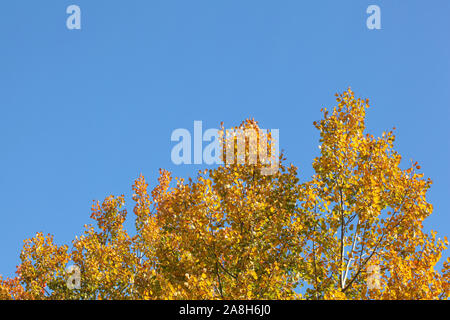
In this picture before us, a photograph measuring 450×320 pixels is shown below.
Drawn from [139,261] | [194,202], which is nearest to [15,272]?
[139,261]

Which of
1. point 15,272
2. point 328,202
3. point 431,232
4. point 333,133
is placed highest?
point 333,133

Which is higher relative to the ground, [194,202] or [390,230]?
[194,202]

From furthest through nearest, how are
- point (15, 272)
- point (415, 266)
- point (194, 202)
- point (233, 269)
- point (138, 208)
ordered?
1. point (138, 208)
2. point (15, 272)
3. point (194, 202)
4. point (233, 269)
5. point (415, 266)

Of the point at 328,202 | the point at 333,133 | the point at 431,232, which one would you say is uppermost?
the point at 333,133

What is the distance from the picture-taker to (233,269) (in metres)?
15.0

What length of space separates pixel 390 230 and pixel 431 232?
1.22 meters

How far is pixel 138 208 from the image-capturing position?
27.5 metres

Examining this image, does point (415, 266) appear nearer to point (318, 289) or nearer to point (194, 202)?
point (318, 289)

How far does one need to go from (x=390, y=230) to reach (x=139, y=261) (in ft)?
45.4
